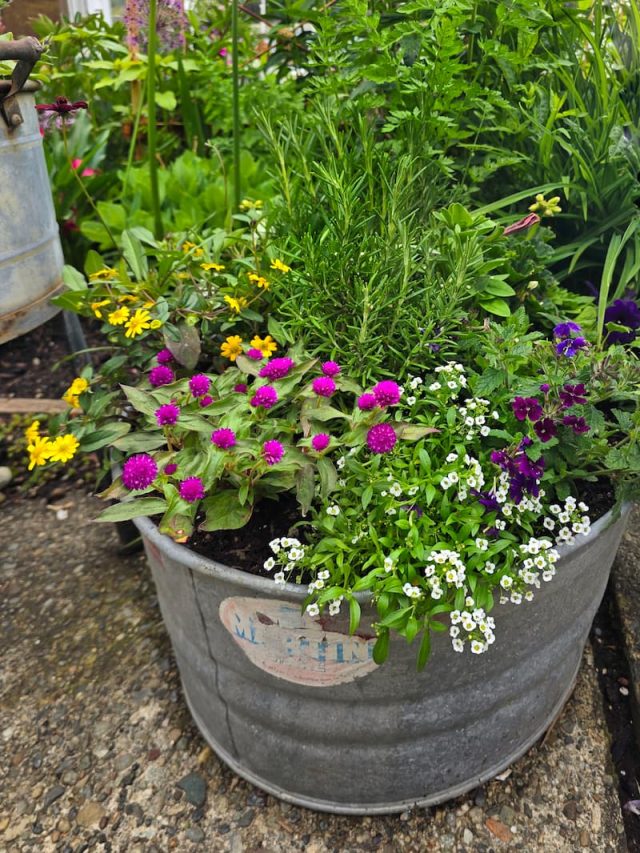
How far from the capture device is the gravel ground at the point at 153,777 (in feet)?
4.15

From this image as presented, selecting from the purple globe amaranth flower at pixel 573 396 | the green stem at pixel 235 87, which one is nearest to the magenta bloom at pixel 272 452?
the purple globe amaranth flower at pixel 573 396

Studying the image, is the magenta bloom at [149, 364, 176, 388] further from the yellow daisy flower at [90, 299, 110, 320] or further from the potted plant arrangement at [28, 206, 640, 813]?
the yellow daisy flower at [90, 299, 110, 320]

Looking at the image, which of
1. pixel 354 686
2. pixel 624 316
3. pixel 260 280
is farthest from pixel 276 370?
pixel 624 316

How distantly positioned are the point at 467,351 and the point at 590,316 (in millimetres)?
370

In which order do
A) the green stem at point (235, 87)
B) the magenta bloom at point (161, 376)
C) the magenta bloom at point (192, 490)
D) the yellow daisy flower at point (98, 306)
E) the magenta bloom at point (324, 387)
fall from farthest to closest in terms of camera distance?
the green stem at point (235, 87)
the yellow daisy flower at point (98, 306)
the magenta bloom at point (161, 376)
the magenta bloom at point (324, 387)
the magenta bloom at point (192, 490)

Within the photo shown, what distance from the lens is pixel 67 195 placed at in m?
2.48

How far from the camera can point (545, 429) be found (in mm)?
1057

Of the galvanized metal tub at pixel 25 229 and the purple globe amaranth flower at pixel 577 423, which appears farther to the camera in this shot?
the galvanized metal tub at pixel 25 229

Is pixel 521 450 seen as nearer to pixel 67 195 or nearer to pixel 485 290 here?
pixel 485 290

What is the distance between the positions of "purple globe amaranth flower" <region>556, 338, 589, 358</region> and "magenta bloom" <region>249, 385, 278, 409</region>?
0.47 meters

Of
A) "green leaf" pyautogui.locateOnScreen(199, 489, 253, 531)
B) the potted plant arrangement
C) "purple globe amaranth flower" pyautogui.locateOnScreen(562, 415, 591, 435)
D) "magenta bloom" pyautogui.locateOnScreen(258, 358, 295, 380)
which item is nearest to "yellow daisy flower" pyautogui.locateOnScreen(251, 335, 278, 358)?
the potted plant arrangement

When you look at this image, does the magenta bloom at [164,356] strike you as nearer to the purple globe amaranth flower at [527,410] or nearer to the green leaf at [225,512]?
the green leaf at [225,512]

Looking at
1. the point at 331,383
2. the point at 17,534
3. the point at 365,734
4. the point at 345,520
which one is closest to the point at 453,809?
the point at 365,734

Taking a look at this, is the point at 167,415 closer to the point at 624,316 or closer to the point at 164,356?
the point at 164,356
